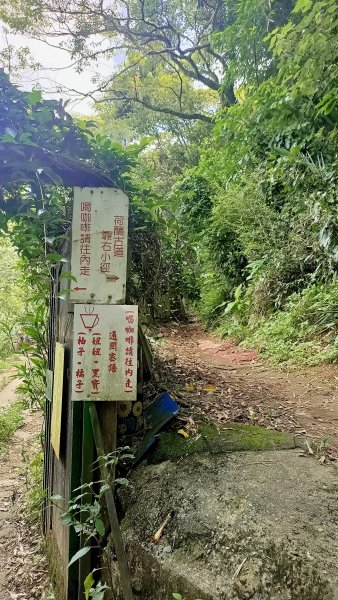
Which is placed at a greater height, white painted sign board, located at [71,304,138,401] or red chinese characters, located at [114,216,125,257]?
red chinese characters, located at [114,216,125,257]

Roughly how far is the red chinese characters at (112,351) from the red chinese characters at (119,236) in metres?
0.45

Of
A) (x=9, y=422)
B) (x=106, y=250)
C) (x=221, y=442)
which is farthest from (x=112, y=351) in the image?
(x=9, y=422)

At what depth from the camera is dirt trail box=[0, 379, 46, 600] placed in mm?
2793

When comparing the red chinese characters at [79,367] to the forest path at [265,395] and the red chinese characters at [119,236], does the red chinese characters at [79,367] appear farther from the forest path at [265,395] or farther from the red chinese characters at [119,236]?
the forest path at [265,395]

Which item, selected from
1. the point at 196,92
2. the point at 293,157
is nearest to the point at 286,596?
the point at 293,157

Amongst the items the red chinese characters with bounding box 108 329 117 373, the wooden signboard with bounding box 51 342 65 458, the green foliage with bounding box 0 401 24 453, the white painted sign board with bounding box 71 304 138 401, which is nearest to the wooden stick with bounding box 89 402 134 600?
the white painted sign board with bounding box 71 304 138 401

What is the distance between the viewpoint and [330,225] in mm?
4957

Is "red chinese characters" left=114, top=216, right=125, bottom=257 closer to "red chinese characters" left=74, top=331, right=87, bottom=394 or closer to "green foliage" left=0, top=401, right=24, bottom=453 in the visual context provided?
"red chinese characters" left=74, top=331, right=87, bottom=394

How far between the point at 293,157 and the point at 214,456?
5.06m

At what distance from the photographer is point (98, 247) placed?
7.24 feet

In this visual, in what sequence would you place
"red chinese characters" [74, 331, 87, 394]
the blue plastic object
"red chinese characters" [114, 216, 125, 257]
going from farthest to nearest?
the blue plastic object, "red chinese characters" [114, 216, 125, 257], "red chinese characters" [74, 331, 87, 394]

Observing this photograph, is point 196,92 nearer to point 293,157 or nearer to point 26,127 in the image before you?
point 293,157

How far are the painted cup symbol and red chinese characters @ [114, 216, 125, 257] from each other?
0.37 m

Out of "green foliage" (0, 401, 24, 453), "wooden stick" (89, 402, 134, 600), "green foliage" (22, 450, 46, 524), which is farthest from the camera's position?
"green foliage" (0, 401, 24, 453)
